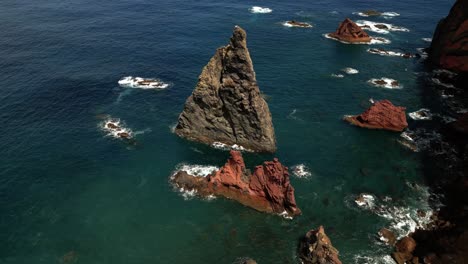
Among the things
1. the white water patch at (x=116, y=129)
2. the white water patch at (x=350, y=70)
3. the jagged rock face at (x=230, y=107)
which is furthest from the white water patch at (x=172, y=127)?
the white water patch at (x=350, y=70)

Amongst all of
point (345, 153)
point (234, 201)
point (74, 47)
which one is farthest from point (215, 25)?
point (234, 201)

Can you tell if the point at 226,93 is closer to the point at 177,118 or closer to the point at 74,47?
the point at 177,118

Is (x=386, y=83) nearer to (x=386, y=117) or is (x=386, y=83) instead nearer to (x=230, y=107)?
(x=386, y=117)

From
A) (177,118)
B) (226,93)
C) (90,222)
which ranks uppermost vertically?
(226,93)

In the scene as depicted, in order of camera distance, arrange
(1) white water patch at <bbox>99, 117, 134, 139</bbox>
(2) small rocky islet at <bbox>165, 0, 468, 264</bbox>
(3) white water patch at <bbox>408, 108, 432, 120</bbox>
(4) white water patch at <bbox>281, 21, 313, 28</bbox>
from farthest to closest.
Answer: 1. (4) white water patch at <bbox>281, 21, 313, 28</bbox>
2. (3) white water patch at <bbox>408, 108, 432, 120</bbox>
3. (1) white water patch at <bbox>99, 117, 134, 139</bbox>
4. (2) small rocky islet at <bbox>165, 0, 468, 264</bbox>

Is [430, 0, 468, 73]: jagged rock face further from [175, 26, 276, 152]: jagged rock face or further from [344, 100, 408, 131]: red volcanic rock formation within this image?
[175, 26, 276, 152]: jagged rock face

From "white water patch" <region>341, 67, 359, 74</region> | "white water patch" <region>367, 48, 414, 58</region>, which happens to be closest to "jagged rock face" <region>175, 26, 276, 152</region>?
"white water patch" <region>341, 67, 359, 74</region>
